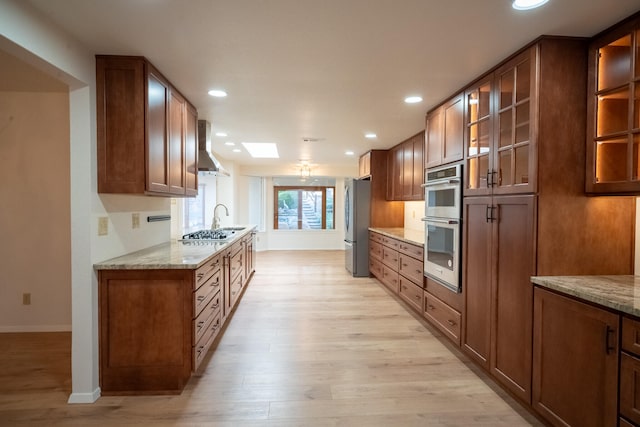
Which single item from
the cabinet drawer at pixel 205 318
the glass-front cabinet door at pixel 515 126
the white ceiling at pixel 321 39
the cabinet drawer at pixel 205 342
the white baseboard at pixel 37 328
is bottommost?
the white baseboard at pixel 37 328

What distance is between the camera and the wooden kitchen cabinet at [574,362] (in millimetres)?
1480

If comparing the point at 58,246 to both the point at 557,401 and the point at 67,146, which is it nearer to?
the point at 67,146

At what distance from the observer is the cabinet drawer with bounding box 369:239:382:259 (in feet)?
17.3

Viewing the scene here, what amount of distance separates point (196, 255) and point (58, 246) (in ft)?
5.54

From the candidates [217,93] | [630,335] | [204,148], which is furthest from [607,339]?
[204,148]

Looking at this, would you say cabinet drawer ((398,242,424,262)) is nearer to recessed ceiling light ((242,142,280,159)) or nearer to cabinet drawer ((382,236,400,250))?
cabinet drawer ((382,236,400,250))

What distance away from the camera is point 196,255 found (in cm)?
256

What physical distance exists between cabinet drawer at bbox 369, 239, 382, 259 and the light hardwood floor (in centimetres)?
157

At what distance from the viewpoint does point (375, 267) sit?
5.52m

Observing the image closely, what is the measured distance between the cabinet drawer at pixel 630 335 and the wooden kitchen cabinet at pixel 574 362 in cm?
3

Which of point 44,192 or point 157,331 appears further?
point 44,192

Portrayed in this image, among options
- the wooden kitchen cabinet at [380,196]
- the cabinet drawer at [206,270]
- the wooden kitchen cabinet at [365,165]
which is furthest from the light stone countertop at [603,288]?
the wooden kitchen cabinet at [365,165]

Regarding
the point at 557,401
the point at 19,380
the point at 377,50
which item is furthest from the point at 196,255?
the point at 557,401

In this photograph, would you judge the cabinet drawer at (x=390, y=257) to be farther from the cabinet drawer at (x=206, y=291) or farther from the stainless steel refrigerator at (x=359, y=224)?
the cabinet drawer at (x=206, y=291)
